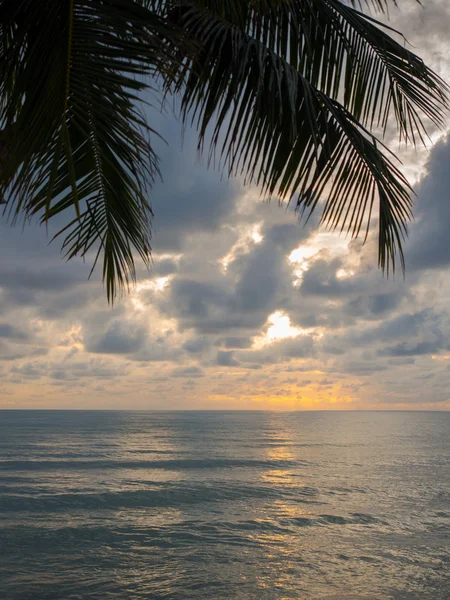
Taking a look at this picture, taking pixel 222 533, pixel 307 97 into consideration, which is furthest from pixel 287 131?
pixel 222 533

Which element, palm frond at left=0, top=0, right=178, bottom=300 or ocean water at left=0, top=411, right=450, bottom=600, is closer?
palm frond at left=0, top=0, right=178, bottom=300

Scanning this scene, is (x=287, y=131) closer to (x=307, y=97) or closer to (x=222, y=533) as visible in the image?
(x=307, y=97)

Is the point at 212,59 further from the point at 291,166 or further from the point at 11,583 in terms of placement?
the point at 11,583

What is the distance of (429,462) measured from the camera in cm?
3938

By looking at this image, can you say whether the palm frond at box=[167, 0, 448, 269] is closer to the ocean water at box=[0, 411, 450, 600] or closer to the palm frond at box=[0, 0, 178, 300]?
the palm frond at box=[0, 0, 178, 300]

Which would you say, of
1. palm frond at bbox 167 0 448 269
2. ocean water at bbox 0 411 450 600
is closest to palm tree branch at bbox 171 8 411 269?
palm frond at bbox 167 0 448 269

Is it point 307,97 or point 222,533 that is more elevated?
point 307,97

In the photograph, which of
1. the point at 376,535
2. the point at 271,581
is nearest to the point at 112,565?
the point at 271,581

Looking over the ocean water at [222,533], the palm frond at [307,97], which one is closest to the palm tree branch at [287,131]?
the palm frond at [307,97]

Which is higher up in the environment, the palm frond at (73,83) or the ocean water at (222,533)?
the palm frond at (73,83)

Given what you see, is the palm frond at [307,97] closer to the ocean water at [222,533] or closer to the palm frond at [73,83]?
the palm frond at [73,83]

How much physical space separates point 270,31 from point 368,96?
110cm

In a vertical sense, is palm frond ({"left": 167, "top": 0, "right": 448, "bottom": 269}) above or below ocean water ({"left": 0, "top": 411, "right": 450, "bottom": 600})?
above

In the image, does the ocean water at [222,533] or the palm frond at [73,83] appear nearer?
the palm frond at [73,83]
